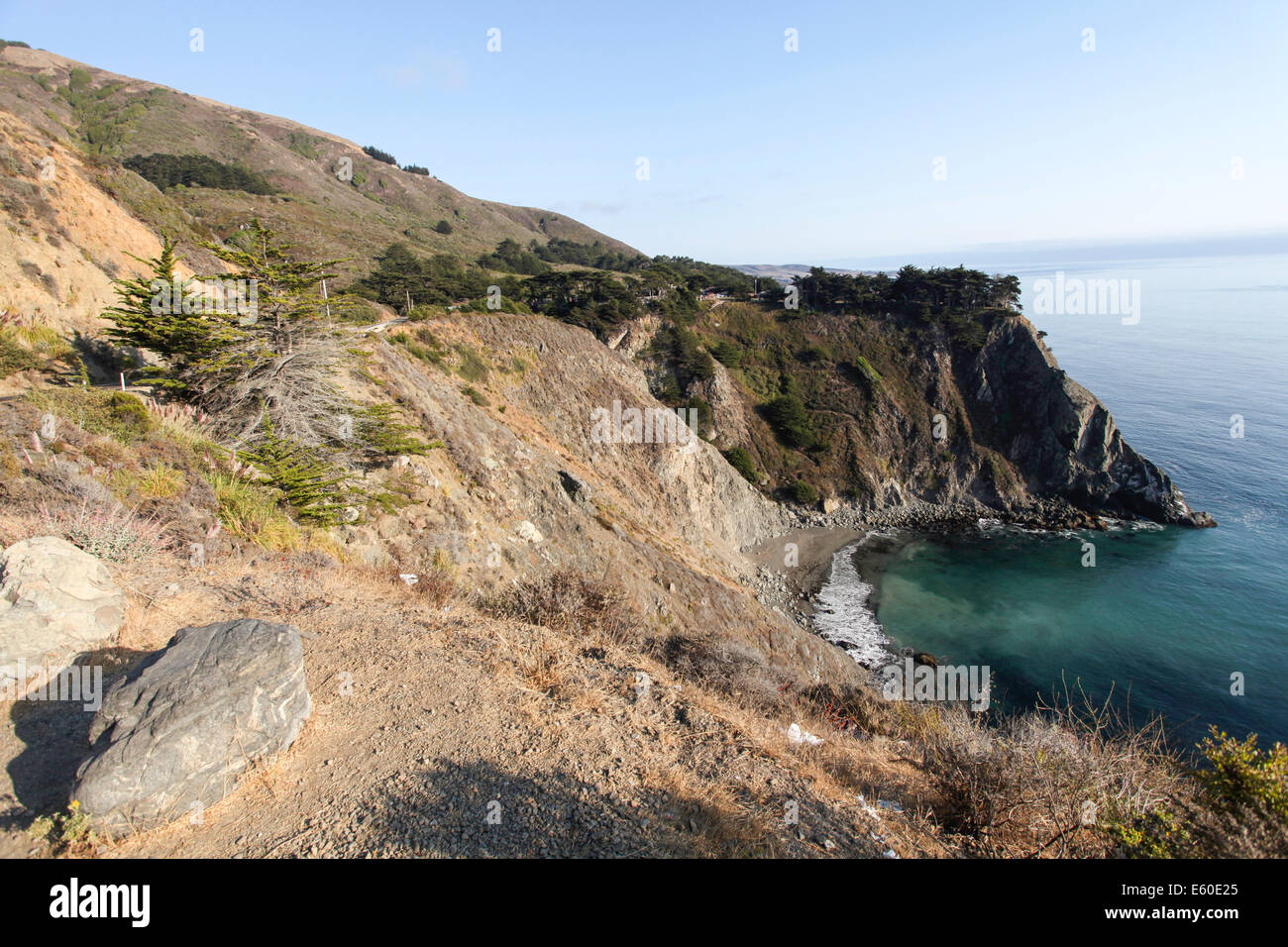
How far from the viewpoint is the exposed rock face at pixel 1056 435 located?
159 ft

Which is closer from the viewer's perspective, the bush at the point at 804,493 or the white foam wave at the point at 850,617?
the white foam wave at the point at 850,617

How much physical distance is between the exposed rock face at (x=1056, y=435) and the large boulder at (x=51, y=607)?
206 ft

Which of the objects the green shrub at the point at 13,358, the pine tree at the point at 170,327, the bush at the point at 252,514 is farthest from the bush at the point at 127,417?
the green shrub at the point at 13,358

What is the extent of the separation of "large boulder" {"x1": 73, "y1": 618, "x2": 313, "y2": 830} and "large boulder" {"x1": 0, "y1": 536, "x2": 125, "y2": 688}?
1.47 m

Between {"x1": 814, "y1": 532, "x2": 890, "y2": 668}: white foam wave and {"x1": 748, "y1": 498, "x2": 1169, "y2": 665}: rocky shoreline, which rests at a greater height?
{"x1": 748, "y1": 498, "x2": 1169, "y2": 665}: rocky shoreline

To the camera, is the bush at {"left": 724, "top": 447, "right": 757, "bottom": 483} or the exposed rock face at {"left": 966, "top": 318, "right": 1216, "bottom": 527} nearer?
the bush at {"left": 724, "top": 447, "right": 757, "bottom": 483}

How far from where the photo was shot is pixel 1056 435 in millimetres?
51812

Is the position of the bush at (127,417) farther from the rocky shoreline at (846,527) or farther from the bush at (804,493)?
the bush at (804,493)

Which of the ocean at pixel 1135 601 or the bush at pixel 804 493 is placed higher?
the bush at pixel 804 493

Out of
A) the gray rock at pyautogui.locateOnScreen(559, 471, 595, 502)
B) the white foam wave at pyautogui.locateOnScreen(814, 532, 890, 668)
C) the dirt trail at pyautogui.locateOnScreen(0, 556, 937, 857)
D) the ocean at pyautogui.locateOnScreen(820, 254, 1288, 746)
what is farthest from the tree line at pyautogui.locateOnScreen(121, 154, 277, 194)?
the ocean at pyautogui.locateOnScreen(820, 254, 1288, 746)

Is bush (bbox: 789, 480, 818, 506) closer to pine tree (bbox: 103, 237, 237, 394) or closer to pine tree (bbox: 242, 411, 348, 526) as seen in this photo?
pine tree (bbox: 242, 411, 348, 526)

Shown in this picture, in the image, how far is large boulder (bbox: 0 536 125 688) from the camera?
5449 millimetres

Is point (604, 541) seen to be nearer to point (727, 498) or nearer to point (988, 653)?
point (727, 498)

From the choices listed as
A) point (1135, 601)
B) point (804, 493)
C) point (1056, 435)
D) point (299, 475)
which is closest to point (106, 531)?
point (299, 475)
